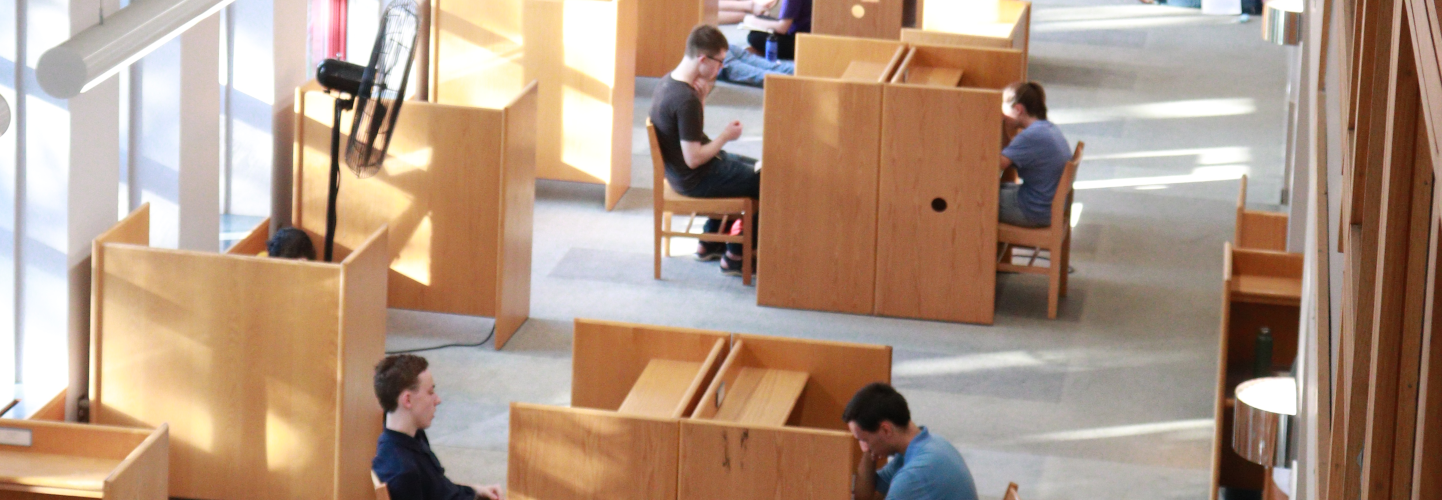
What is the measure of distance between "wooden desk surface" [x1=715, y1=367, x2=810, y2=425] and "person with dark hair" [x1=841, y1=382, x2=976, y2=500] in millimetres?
226

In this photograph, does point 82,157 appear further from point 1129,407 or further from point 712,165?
point 1129,407

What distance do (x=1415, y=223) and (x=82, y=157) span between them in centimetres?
457

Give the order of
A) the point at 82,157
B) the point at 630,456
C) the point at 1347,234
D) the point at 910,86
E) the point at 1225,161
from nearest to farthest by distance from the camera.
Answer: the point at 1347,234 → the point at 630,456 → the point at 82,157 → the point at 910,86 → the point at 1225,161

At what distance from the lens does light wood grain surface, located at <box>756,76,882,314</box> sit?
7426mm

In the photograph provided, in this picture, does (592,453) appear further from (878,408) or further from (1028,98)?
(1028,98)

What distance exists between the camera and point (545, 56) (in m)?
8.75

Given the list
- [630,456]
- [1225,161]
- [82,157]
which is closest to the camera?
[630,456]

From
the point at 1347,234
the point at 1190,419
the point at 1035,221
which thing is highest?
the point at 1347,234

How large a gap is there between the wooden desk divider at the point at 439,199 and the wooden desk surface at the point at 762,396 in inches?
81.8

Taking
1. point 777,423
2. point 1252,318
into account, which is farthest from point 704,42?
point 777,423

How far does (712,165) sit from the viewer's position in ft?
26.2

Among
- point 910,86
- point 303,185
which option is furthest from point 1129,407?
point 303,185

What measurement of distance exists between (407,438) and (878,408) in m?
1.36

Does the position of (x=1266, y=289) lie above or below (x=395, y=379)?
above
